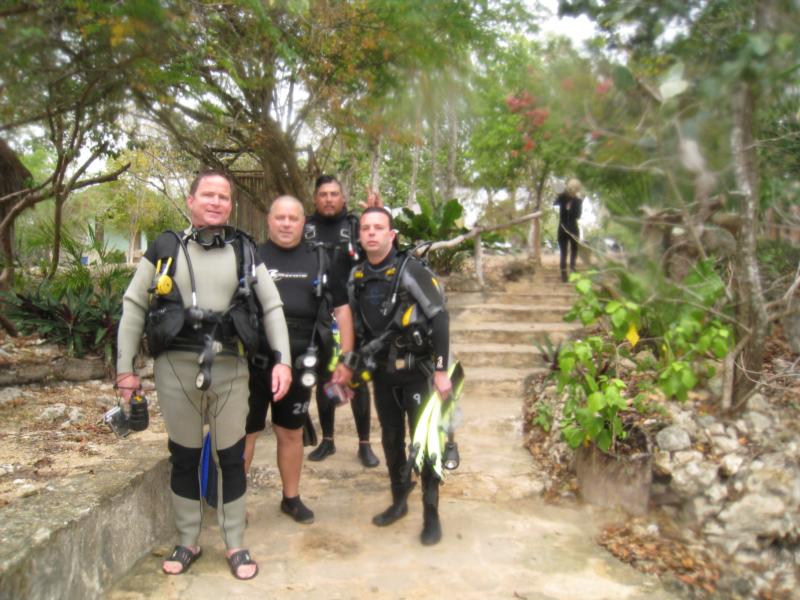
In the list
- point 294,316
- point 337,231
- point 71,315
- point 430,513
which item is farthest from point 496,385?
point 71,315

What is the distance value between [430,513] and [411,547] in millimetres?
203

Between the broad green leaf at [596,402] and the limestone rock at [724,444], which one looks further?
the limestone rock at [724,444]

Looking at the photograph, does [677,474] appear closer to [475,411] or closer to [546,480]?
[546,480]

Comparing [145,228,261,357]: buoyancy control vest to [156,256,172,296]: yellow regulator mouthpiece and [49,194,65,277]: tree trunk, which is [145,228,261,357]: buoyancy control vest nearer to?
[156,256,172,296]: yellow regulator mouthpiece

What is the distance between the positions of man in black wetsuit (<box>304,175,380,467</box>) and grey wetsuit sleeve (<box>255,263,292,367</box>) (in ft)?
2.69

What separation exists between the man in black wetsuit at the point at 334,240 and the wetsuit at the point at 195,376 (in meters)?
0.98

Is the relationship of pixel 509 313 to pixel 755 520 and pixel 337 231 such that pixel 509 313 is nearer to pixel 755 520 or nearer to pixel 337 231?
pixel 337 231

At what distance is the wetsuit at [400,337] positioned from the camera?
331cm

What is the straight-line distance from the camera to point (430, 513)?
3514 mm

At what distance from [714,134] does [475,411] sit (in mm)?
2814

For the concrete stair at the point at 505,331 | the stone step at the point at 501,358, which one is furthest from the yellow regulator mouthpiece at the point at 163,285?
the stone step at the point at 501,358

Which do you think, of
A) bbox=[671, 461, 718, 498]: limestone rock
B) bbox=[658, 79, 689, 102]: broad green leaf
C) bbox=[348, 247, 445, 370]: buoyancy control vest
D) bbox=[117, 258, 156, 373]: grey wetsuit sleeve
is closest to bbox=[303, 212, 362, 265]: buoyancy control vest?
bbox=[348, 247, 445, 370]: buoyancy control vest

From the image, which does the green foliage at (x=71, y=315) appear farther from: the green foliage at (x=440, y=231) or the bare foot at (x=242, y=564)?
the green foliage at (x=440, y=231)

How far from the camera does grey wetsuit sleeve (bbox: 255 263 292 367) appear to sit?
3111 millimetres
